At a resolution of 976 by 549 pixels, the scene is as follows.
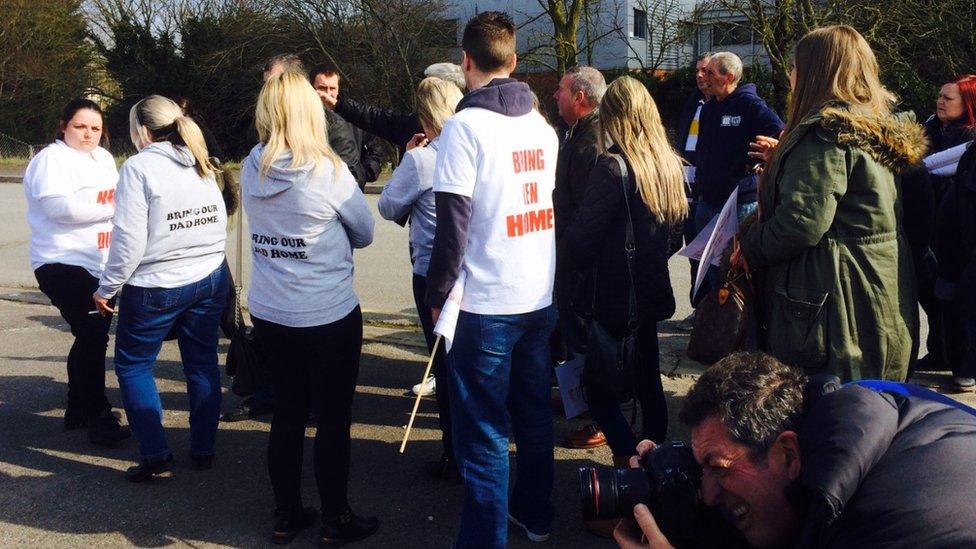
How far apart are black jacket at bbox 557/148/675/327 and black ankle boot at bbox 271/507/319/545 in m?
1.44

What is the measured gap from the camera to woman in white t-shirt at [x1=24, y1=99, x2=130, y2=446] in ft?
14.6

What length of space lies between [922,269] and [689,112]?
3.36m

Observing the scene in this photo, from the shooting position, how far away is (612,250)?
3.78 metres

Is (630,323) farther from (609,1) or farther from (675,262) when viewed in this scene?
(609,1)

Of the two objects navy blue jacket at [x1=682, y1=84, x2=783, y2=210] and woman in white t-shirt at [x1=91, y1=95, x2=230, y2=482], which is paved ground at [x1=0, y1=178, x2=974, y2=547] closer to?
woman in white t-shirt at [x1=91, y1=95, x2=230, y2=482]

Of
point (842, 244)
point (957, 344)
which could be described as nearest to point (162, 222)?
point (842, 244)

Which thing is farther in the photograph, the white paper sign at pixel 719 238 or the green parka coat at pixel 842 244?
the white paper sign at pixel 719 238

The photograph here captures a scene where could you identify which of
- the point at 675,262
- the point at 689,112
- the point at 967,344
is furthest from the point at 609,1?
the point at 967,344

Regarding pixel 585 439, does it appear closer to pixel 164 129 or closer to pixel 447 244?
pixel 447 244

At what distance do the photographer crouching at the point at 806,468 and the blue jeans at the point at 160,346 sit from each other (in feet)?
8.26

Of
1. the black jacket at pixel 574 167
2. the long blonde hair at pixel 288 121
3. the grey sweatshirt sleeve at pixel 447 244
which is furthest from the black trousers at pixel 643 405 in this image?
the long blonde hair at pixel 288 121

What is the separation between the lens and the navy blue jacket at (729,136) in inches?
231

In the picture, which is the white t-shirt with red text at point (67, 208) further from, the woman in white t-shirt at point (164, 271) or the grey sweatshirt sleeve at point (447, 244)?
the grey sweatshirt sleeve at point (447, 244)

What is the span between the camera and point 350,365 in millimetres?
3559
